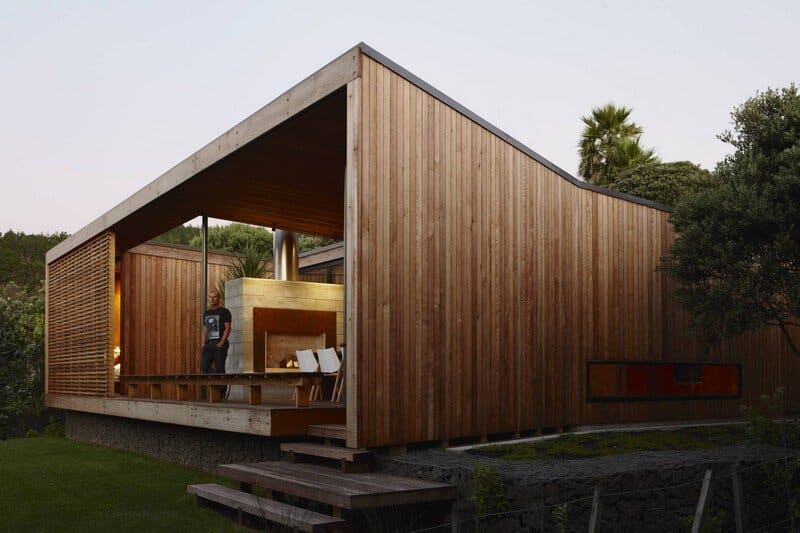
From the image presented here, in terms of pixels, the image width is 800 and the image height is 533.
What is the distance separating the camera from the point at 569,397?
8.02 meters

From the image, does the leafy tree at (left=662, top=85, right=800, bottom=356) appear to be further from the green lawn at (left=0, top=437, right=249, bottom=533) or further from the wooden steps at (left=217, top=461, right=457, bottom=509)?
the green lawn at (left=0, top=437, right=249, bottom=533)

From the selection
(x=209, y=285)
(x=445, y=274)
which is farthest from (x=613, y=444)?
(x=209, y=285)

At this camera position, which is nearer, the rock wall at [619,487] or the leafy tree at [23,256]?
the rock wall at [619,487]

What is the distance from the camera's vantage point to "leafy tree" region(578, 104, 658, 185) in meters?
22.0

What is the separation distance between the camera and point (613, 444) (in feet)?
23.1

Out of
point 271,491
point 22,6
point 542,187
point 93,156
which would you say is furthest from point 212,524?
point 93,156

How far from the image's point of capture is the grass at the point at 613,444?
21.1 feet

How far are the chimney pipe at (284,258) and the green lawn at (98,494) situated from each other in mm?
3405

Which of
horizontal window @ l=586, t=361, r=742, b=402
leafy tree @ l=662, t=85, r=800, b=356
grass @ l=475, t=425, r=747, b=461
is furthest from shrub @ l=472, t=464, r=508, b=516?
leafy tree @ l=662, t=85, r=800, b=356

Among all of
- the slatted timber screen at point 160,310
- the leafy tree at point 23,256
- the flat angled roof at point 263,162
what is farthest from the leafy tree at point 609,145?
the leafy tree at point 23,256

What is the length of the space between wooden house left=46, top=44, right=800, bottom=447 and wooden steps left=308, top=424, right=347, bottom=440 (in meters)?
0.14

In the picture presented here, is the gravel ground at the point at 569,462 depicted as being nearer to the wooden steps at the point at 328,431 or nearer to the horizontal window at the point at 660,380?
the wooden steps at the point at 328,431

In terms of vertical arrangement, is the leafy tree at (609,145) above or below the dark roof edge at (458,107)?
above

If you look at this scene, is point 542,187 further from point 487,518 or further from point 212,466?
point 212,466
